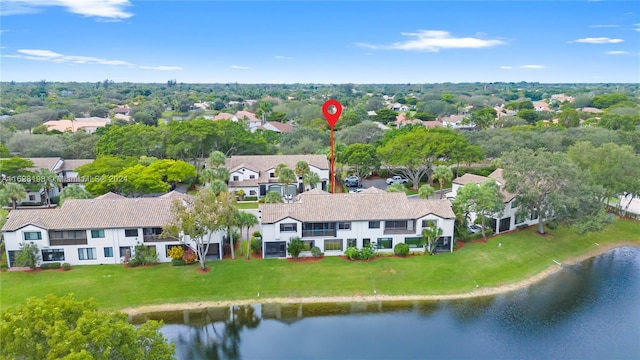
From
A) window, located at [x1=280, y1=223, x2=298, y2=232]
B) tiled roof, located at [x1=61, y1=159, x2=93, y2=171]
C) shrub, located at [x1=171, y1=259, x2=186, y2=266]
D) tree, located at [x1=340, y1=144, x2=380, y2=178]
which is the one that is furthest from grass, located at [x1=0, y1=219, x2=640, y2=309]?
tiled roof, located at [x1=61, y1=159, x2=93, y2=171]

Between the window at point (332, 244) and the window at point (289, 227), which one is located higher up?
the window at point (289, 227)

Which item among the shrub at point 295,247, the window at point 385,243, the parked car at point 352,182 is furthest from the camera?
the parked car at point 352,182

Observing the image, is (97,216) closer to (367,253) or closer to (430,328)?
(367,253)

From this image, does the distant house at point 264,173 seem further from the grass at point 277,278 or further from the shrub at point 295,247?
the grass at point 277,278

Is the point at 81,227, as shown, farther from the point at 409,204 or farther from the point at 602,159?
the point at 602,159

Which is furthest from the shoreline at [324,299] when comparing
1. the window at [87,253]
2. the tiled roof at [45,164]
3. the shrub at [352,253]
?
the tiled roof at [45,164]

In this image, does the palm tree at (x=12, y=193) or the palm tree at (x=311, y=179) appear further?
the palm tree at (x=311, y=179)
